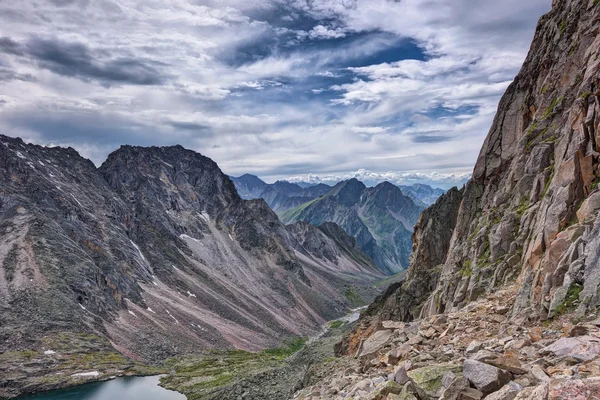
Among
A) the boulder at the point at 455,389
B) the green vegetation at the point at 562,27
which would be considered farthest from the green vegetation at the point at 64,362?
the green vegetation at the point at 562,27

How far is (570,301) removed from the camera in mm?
18922

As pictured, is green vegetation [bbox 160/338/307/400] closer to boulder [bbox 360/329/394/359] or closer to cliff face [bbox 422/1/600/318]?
boulder [bbox 360/329/394/359]

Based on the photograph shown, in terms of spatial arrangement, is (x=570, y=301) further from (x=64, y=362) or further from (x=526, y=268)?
(x=64, y=362)

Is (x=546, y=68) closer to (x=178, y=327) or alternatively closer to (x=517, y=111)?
(x=517, y=111)

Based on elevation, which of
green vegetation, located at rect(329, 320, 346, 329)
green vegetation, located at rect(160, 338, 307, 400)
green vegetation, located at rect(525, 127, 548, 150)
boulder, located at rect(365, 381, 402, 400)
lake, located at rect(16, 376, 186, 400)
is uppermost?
green vegetation, located at rect(525, 127, 548, 150)

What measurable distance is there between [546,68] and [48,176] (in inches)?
7168

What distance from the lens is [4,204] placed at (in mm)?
136375

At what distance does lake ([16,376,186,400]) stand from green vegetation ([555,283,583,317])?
80.2 metres

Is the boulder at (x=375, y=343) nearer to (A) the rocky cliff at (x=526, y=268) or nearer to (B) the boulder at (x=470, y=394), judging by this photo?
(A) the rocky cliff at (x=526, y=268)

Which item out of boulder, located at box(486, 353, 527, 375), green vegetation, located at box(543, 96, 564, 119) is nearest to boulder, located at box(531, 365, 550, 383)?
boulder, located at box(486, 353, 527, 375)

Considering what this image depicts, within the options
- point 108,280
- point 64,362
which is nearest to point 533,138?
point 64,362

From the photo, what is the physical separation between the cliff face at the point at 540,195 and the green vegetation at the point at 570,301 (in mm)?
60

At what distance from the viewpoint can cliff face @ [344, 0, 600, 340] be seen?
70.7 feet

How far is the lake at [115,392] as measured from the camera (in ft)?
265
